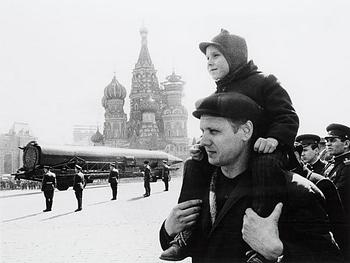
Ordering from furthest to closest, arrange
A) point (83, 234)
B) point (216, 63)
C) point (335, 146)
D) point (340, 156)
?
1. point (83, 234)
2. point (335, 146)
3. point (340, 156)
4. point (216, 63)

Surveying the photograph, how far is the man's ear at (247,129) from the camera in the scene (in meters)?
1.76

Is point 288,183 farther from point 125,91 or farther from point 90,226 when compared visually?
point 125,91

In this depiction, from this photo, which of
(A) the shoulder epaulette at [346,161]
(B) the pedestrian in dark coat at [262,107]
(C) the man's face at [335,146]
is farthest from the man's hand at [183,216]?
(C) the man's face at [335,146]

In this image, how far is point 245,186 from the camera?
175cm

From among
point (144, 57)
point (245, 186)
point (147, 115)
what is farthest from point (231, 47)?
point (144, 57)

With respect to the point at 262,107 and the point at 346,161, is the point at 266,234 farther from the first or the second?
the point at 346,161

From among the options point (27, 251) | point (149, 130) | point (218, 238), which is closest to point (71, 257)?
point (27, 251)

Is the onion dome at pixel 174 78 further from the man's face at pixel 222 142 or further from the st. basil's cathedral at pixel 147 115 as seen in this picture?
the man's face at pixel 222 142

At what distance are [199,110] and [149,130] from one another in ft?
230

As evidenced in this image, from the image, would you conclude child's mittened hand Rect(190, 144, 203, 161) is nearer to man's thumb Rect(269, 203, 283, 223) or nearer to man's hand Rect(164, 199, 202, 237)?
man's hand Rect(164, 199, 202, 237)

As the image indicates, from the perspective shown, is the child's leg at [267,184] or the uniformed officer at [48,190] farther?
the uniformed officer at [48,190]

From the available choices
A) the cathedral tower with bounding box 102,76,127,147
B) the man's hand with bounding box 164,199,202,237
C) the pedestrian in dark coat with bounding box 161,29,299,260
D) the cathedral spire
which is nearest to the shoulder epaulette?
the pedestrian in dark coat with bounding box 161,29,299,260

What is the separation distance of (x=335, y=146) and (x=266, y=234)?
145 inches

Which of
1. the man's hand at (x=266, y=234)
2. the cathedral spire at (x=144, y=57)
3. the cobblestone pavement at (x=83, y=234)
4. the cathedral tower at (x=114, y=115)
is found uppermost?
the cathedral spire at (x=144, y=57)
